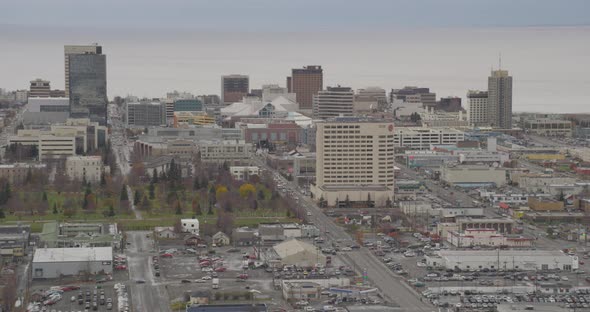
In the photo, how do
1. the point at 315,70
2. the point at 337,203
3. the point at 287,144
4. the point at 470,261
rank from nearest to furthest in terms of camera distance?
the point at 470,261, the point at 337,203, the point at 287,144, the point at 315,70

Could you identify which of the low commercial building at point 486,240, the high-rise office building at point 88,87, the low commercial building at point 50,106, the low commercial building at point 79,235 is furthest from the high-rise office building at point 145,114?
the low commercial building at point 486,240

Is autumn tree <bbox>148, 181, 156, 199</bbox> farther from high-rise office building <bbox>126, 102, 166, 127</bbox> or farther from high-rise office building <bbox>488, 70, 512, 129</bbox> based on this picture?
high-rise office building <bbox>488, 70, 512, 129</bbox>

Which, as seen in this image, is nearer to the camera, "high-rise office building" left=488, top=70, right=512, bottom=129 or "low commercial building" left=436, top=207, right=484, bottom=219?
"low commercial building" left=436, top=207, right=484, bottom=219

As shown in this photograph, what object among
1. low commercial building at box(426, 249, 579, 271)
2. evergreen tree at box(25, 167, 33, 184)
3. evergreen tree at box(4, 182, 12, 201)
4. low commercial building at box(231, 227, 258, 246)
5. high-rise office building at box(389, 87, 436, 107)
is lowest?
low commercial building at box(426, 249, 579, 271)

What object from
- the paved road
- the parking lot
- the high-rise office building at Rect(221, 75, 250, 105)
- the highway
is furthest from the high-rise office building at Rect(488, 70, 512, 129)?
the parking lot

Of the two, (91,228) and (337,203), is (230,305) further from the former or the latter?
(337,203)

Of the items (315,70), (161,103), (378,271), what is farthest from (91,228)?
(315,70)

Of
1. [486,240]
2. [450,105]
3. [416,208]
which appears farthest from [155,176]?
[450,105]

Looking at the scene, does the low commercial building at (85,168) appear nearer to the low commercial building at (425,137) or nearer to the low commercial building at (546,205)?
the low commercial building at (546,205)
